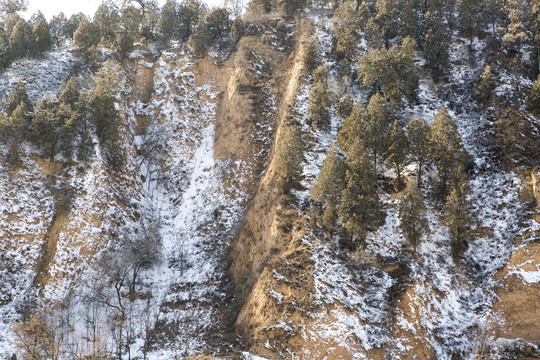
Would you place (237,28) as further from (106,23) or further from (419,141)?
(419,141)

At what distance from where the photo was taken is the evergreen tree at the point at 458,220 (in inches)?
1150

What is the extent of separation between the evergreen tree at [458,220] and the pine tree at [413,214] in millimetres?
2044

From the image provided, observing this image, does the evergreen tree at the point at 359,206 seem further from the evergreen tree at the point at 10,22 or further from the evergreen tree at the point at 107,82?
the evergreen tree at the point at 10,22

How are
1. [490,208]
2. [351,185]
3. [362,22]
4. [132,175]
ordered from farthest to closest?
1. [362,22]
2. [132,175]
3. [490,208]
4. [351,185]

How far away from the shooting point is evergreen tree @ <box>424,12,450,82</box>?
161ft

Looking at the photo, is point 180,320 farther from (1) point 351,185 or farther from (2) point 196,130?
(2) point 196,130

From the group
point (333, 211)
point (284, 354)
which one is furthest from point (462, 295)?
point (284, 354)

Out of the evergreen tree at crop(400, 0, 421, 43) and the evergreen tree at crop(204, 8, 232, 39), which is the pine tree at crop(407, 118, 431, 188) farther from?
the evergreen tree at crop(204, 8, 232, 39)

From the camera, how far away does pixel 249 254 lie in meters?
33.2

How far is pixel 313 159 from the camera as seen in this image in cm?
3797

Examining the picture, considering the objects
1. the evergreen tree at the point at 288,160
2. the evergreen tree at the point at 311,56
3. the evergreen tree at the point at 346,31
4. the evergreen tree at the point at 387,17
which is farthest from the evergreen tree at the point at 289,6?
the evergreen tree at the point at 288,160

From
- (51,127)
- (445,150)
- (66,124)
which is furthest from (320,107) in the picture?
(51,127)

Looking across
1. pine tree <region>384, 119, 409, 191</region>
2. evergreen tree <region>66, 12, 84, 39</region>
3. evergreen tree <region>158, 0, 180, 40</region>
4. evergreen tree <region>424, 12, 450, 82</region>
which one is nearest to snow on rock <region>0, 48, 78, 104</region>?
evergreen tree <region>158, 0, 180, 40</region>

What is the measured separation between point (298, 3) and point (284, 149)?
38352mm
